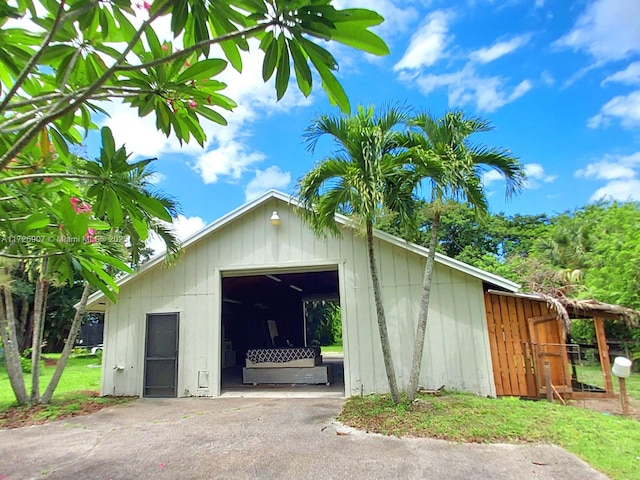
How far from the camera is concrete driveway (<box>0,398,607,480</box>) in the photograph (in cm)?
420

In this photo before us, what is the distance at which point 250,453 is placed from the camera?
16.0 ft

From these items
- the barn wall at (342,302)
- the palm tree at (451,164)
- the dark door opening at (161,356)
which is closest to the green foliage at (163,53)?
the palm tree at (451,164)

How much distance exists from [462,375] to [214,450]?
4.93m

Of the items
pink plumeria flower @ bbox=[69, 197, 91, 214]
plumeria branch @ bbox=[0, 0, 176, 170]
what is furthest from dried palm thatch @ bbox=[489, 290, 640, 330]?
plumeria branch @ bbox=[0, 0, 176, 170]

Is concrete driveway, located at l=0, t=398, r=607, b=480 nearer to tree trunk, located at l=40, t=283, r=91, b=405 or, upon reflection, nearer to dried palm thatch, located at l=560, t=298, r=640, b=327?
tree trunk, located at l=40, t=283, r=91, b=405

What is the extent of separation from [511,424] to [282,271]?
5.48 m

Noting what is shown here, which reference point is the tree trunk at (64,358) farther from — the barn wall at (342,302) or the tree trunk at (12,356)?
the barn wall at (342,302)

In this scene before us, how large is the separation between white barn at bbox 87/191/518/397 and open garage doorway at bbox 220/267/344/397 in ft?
2.08

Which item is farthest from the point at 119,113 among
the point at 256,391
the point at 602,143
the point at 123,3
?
the point at 602,143

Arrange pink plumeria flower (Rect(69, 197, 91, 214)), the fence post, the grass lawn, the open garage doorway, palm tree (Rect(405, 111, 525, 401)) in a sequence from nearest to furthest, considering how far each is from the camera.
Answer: pink plumeria flower (Rect(69, 197, 91, 214))
palm tree (Rect(405, 111, 525, 401))
the grass lawn
the fence post
the open garage doorway

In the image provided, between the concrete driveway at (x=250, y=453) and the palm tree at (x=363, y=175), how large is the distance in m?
1.91

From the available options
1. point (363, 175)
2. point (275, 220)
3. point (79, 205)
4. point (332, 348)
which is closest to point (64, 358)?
point (275, 220)

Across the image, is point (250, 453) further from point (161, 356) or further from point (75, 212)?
point (161, 356)

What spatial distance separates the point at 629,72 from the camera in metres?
15.8
